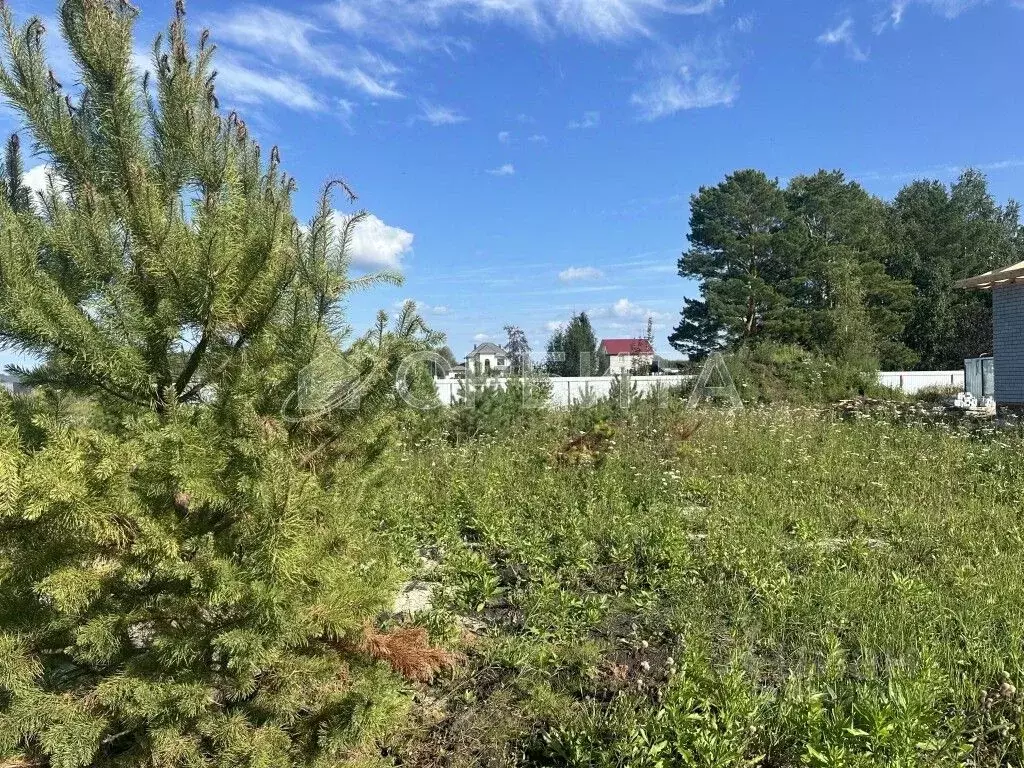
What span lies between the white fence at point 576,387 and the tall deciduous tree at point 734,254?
16.9 meters

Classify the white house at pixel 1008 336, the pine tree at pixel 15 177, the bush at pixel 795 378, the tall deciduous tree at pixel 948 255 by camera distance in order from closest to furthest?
1. the pine tree at pixel 15 177
2. the white house at pixel 1008 336
3. the bush at pixel 795 378
4. the tall deciduous tree at pixel 948 255

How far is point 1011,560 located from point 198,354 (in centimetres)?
422

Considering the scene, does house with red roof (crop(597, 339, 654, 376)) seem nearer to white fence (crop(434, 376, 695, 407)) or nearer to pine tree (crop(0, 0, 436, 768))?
white fence (crop(434, 376, 695, 407))

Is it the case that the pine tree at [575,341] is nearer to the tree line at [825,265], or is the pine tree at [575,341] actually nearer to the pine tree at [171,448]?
the tree line at [825,265]

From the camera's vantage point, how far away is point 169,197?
2064mm

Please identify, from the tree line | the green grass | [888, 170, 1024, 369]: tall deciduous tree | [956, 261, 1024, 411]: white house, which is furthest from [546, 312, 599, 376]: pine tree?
the green grass

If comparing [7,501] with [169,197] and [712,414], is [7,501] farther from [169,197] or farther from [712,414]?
[712,414]

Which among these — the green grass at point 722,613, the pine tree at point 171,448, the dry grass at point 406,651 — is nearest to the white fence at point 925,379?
the green grass at point 722,613

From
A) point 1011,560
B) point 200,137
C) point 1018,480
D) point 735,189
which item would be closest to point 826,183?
Result: point 735,189

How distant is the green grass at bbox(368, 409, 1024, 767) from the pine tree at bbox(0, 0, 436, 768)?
487mm

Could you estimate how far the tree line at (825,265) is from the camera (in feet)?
104

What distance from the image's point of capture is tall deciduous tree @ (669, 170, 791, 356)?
32.2m

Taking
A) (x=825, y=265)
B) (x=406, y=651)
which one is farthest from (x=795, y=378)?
(x=825, y=265)

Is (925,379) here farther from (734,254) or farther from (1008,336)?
(734,254)
